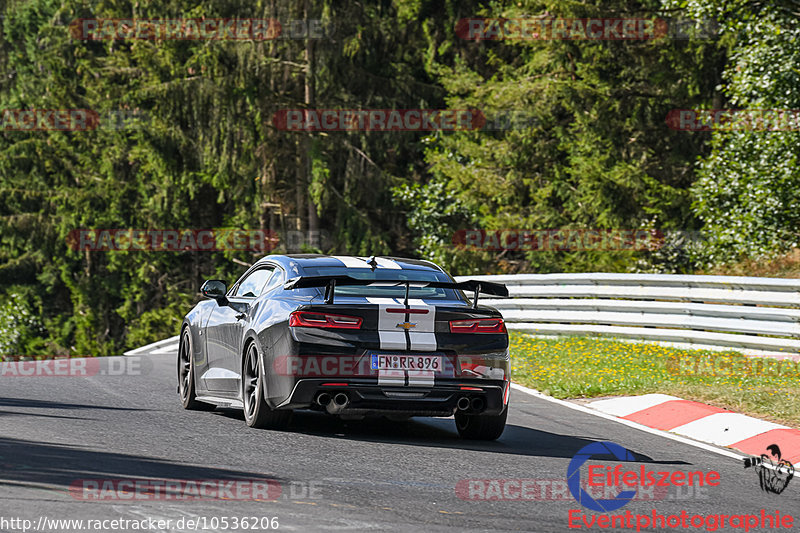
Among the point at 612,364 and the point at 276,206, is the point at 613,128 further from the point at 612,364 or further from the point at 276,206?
the point at 612,364

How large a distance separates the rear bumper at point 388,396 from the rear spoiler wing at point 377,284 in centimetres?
64

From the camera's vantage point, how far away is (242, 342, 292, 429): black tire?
875cm

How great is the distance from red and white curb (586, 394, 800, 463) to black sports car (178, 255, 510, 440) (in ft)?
6.65

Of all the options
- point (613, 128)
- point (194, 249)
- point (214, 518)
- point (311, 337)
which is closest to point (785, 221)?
point (613, 128)

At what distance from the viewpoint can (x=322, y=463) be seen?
292 inches

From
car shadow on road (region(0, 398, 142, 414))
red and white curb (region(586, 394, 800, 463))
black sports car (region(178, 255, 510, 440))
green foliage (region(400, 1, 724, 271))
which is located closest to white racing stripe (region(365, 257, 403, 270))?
black sports car (region(178, 255, 510, 440))

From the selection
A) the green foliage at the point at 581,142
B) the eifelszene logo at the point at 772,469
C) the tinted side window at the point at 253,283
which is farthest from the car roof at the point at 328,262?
the green foliage at the point at 581,142

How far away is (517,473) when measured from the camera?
7.44m

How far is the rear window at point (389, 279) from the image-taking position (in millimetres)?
8820

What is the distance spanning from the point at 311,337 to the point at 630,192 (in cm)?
2371

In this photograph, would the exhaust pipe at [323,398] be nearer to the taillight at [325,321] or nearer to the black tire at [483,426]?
the taillight at [325,321]

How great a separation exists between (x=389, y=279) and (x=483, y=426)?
139cm

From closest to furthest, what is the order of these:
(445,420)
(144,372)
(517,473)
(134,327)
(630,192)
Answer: (517,473), (445,420), (144,372), (630,192), (134,327)

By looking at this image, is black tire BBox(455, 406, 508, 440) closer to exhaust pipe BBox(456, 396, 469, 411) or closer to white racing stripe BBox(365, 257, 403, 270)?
exhaust pipe BBox(456, 396, 469, 411)
